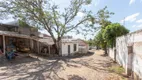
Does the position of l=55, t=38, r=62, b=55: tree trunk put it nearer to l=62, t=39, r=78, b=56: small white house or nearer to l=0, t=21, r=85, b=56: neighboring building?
l=0, t=21, r=85, b=56: neighboring building

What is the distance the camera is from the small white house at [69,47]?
72.0ft

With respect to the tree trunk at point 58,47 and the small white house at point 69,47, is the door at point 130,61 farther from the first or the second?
the small white house at point 69,47

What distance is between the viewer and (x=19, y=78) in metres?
7.54

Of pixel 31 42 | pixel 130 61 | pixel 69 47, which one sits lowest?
pixel 130 61

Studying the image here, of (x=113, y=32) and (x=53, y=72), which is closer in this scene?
(x=53, y=72)

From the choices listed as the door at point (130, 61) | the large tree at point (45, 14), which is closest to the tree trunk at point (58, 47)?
the large tree at point (45, 14)

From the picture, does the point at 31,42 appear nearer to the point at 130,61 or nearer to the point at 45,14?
the point at 45,14

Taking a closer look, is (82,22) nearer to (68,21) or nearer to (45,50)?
(68,21)

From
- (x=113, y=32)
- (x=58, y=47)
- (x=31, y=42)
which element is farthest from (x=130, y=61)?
(x=31, y=42)

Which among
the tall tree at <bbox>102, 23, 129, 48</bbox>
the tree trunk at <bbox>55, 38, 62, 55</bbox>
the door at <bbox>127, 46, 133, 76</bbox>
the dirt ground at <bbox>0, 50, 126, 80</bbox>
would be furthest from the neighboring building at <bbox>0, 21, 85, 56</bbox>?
the door at <bbox>127, 46, 133, 76</bbox>

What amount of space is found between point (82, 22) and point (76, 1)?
10.7 feet

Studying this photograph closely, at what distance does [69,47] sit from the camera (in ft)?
76.3

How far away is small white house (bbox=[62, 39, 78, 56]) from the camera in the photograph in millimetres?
21938

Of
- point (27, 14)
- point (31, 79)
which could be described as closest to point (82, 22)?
point (27, 14)
